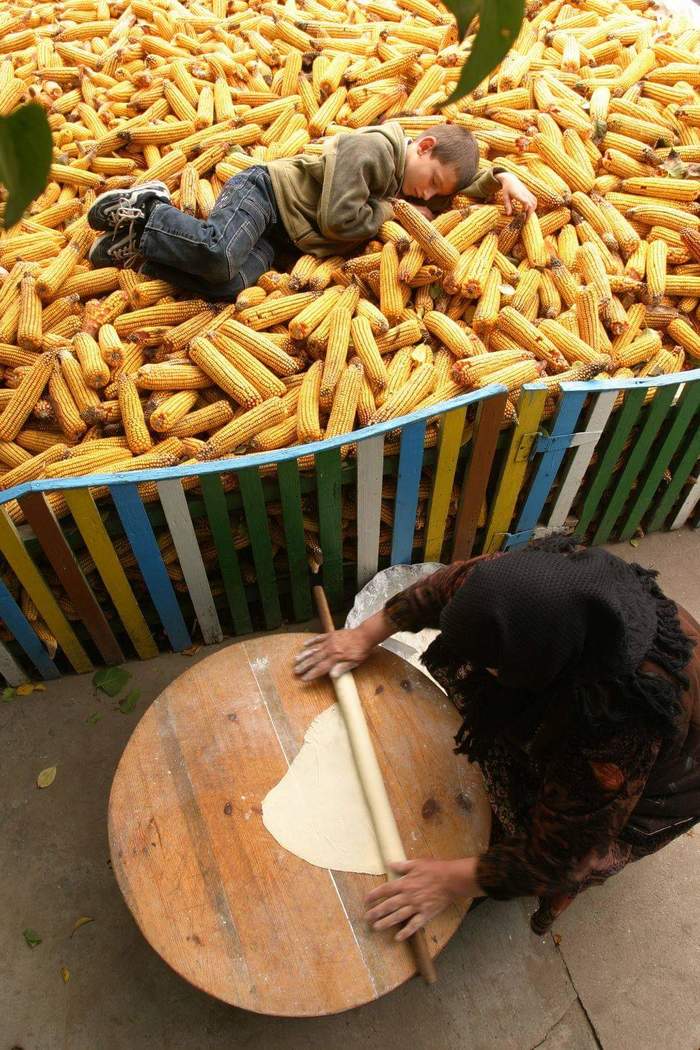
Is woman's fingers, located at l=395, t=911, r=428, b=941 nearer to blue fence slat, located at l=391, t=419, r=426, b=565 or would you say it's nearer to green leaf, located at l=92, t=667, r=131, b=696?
blue fence slat, located at l=391, t=419, r=426, b=565

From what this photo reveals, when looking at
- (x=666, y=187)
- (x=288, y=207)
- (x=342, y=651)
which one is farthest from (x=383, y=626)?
(x=666, y=187)

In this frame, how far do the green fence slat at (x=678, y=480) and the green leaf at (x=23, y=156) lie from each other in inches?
141

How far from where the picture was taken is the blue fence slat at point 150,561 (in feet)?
8.41

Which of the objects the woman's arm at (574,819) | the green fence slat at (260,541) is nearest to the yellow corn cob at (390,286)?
the green fence slat at (260,541)

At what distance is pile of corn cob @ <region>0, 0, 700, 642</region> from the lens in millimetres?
2930

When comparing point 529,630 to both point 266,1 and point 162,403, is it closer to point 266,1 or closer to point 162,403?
point 162,403

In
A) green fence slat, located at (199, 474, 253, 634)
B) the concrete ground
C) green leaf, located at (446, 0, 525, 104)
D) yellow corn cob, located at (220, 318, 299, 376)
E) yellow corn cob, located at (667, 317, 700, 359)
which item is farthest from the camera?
yellow corn cob, located at (667, 317, 700, 359)

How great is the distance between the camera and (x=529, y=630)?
1.36m

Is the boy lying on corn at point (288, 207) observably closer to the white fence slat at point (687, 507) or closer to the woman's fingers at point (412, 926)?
the white fence slat at point (687, 507)

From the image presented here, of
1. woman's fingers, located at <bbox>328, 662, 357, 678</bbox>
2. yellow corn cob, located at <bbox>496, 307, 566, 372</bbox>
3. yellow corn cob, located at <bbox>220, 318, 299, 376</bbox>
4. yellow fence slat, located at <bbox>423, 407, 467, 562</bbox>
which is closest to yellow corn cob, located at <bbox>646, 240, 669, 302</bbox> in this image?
yellow corn cob, located at <bbox>496, 307, 566, 372</bbox>

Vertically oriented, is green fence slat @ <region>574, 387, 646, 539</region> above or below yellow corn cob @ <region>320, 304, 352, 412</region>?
below

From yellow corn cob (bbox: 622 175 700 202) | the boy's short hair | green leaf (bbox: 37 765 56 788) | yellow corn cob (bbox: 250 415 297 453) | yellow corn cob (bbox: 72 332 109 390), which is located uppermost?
the boy's short hair

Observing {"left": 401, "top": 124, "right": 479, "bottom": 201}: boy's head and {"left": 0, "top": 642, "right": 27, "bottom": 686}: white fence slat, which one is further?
{"left": 401, "top": 124, "right": 479, "bottom": 201}: boy's head

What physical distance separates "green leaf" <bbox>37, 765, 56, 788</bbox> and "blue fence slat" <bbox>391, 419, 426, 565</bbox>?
6.25 feet
